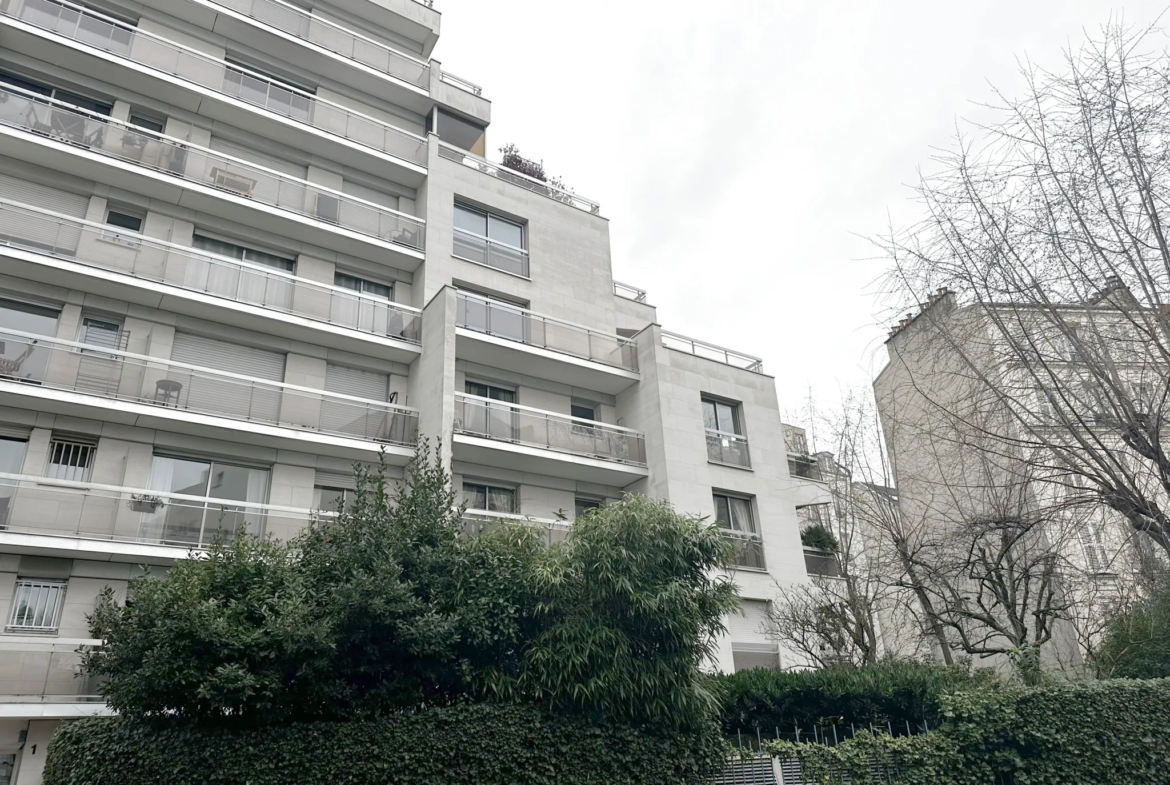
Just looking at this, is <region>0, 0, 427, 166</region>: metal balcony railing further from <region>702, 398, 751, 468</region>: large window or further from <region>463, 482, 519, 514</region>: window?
<region>702, 398, 751, 468</region>: large window

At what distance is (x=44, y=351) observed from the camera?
52.3ft

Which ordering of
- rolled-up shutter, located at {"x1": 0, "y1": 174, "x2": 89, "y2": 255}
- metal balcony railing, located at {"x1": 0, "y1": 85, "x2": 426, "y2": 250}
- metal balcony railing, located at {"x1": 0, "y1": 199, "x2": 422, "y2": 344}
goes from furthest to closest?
metal balcony railing, located at {"x1": 0, "y1": 85, "x2": 426, "y2": 250} < metal balcony railing, located at {"x1": 0, "y1": 199, "x2": 422, "y2": 344} < rolled-up shutter, located at {"x1": 0, "y1": 174, "x2": 89, "y2": 255}

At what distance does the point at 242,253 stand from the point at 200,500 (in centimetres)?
668

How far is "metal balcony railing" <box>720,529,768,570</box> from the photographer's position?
21.5m

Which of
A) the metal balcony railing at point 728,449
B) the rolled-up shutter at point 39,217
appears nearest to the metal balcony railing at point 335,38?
the rolled-up shutter at point 39,217

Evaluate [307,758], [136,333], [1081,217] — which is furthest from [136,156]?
[1081,217]

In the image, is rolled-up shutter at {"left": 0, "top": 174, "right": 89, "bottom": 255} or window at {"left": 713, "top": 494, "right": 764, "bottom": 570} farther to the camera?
window at {"left": 713, "top": 494, "right": 764, "bottom": 570}

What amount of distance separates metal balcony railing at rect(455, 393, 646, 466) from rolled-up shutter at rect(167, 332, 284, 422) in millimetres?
4276

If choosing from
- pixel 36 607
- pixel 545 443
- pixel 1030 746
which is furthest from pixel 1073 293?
pixel 36 607

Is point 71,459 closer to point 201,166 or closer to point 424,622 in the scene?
point 201,166

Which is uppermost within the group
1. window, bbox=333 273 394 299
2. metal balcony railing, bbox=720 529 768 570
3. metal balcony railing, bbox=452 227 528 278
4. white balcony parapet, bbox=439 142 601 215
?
white balcony parapet, bbox=439 142 601 215

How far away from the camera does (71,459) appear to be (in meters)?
16.2

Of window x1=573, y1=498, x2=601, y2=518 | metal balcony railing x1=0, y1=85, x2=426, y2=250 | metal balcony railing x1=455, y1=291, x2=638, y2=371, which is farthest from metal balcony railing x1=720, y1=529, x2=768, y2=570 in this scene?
metal balcony railing x1=0, y1=85, x2=426, y2=250

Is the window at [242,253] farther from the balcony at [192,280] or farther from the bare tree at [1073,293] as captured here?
the bare tree at [1073,293]
